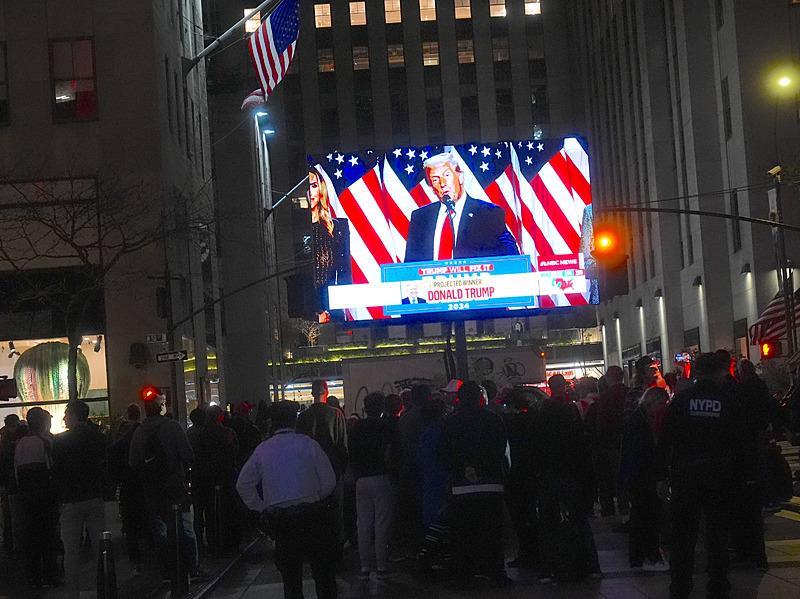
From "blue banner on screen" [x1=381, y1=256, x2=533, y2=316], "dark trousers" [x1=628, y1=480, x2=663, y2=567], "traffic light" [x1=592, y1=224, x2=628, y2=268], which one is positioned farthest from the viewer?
"blue banner on screen" [x1=381, y1=256, x2=533, y2=316]

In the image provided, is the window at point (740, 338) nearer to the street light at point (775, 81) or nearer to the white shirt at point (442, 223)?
the street light at point (775, 81)

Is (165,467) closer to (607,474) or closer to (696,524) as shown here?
(696,524)

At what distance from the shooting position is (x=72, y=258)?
1362 inches

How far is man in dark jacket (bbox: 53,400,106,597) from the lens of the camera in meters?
13.9

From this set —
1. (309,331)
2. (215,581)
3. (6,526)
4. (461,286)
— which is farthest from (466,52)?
(215,581)

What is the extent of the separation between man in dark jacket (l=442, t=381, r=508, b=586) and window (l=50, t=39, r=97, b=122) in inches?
974

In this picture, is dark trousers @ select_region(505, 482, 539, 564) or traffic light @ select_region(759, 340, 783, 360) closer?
dark trousers @ select_region(505, 482, 539, 564)

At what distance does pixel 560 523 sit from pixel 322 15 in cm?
8968

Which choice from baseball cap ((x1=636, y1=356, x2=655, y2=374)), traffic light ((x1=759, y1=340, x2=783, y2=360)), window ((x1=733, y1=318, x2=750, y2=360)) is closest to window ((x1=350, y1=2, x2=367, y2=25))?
window ((x1=733, y1=318, x2=750, y2=360))

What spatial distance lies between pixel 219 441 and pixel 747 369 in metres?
6.96

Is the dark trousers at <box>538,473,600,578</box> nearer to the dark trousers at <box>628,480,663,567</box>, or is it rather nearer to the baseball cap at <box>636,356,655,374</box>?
the dark trousers at <box>628,480,663,567</box>

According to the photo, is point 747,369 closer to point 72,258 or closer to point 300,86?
point 72,258

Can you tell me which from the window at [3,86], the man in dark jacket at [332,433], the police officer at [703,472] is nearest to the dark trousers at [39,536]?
the man in dark jacket at [332,433]

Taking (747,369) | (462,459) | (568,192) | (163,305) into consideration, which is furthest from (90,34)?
(462,459)
